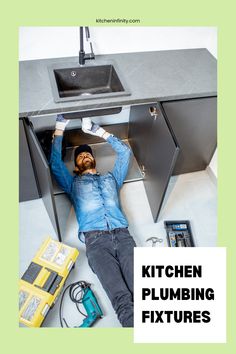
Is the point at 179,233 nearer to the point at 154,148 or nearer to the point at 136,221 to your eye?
the point at 136,221

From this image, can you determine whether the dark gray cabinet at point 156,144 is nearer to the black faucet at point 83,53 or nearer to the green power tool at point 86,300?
the green power tool at point 86,300

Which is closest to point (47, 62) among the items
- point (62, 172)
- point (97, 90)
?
point (97, 90)

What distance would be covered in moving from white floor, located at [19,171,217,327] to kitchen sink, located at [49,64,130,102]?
798 millimetres

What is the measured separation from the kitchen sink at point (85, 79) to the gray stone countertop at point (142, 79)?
5 centimetres

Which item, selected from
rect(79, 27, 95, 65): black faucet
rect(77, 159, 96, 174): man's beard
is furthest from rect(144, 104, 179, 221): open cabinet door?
rect(79, 27, 95, 65): black faucet

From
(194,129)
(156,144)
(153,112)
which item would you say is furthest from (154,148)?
(194,129)

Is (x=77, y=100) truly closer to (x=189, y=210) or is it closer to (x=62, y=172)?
(x=62, y=172)

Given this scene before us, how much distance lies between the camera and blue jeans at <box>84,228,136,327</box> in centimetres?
157

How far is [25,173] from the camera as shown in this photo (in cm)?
196

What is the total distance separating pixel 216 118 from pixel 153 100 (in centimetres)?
56

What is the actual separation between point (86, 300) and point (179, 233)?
2.60 feet

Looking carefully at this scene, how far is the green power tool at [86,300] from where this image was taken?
164 centimetres

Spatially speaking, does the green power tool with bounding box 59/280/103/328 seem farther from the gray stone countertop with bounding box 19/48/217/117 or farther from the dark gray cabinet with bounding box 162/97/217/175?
the dark gray cabinet with bounding box 162/97/217/175

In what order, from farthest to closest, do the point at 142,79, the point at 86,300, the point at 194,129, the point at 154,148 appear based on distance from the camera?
1. the point at 194,129
2. the point at 154,148
3. the point at 142,79
4. the point at 86,300
